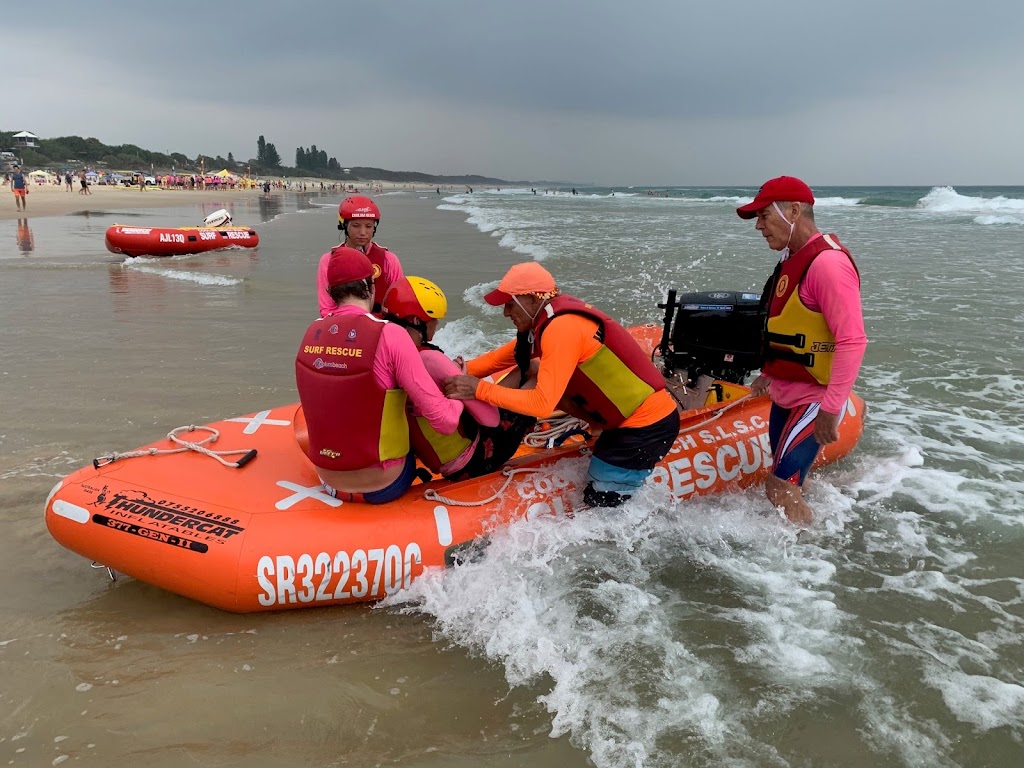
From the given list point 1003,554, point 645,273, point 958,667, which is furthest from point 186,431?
point 645,273

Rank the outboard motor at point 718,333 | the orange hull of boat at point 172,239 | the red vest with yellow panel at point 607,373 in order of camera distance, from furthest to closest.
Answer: the orange hull of boat at point 172,239, the outboard motor at point 718,333, the red vest with yellow panel at point 607,373

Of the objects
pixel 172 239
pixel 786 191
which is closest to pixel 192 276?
pixel 172 239

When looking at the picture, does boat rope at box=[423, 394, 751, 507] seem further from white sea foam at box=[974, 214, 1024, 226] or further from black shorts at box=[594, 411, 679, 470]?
white sea foam at box=[974, 214, 1024, 226]

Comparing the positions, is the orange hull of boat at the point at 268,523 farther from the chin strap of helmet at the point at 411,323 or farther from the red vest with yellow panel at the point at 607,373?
the chin strap of helmet at the point at 411,323

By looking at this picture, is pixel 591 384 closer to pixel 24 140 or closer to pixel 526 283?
pixel 526 283

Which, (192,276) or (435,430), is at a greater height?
(435,430)

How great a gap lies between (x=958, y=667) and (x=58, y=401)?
6.33m

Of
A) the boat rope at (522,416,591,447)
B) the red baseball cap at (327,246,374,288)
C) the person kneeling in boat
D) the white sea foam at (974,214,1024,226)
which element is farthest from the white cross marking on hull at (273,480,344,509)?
the white sea foam at (974,214,1024,226)

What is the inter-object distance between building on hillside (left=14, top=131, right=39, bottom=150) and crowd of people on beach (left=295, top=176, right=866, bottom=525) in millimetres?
88783

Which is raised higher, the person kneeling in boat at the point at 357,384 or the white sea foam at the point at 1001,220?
the white sea foam at the point at 1001,220

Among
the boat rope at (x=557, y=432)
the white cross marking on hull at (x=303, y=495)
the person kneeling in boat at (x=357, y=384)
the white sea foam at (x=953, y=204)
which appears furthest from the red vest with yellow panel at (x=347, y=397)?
Answer: the white sea foam at (x=953, y=204)

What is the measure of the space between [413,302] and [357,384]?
27.5 inches

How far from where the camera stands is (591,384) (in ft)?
10.6

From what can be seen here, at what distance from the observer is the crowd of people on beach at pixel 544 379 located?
2869mm
